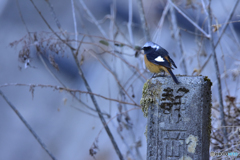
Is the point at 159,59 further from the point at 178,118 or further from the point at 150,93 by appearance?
the point at 178,118

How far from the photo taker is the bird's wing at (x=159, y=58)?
2630mm

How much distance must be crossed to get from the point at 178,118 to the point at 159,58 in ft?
1.96

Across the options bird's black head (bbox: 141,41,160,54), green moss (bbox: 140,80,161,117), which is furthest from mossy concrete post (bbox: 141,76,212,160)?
bird's black head (bbox: 141,41,160,54)

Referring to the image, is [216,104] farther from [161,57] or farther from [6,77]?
[6,77]

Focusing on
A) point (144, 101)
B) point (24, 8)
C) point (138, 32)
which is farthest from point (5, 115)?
point (144, 101)

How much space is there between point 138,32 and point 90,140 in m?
2.98

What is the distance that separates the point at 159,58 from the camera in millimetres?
2697

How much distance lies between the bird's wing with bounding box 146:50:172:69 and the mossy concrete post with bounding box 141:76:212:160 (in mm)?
175

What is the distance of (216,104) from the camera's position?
4340 millimetres

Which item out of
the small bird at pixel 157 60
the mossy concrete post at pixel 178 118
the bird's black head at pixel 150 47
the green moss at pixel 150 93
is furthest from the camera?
the bird's black head at pixel 150 47

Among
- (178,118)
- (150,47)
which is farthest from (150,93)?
(150,47)

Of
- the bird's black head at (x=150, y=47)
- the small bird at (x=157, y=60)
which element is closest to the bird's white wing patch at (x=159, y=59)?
the small bird at (x=157, y=60)

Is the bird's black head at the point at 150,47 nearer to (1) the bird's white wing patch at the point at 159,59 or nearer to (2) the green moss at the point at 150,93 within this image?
(1) the bird's white wing patch at the point at 159,59

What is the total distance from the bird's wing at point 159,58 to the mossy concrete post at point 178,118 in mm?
175
